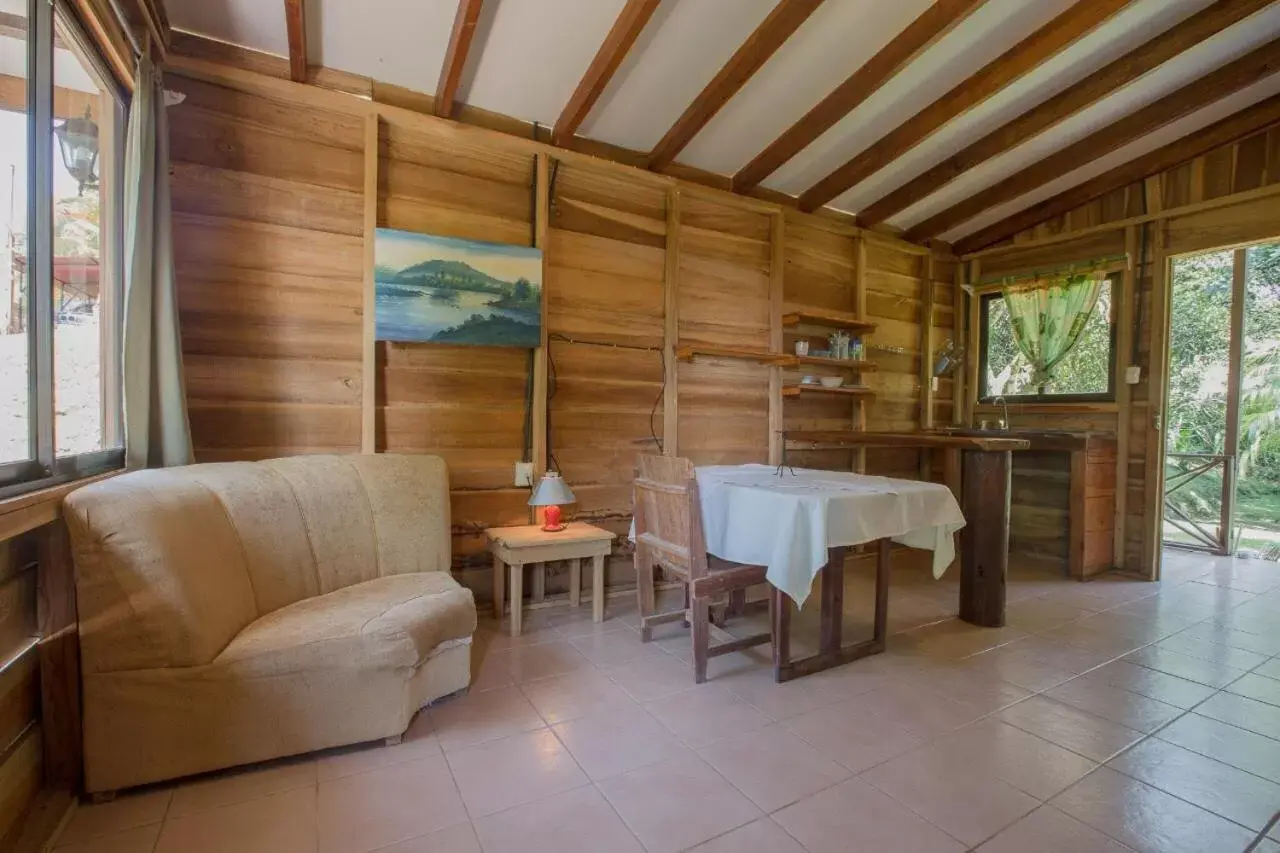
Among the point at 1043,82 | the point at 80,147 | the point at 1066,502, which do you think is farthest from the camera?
the point at 1066,502

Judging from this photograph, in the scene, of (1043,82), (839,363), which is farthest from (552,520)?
(1043,82)

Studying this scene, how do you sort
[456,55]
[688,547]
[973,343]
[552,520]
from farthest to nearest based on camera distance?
[973,343], [552,520], [456,55], [688,547]

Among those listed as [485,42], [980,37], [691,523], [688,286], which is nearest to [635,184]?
[688,286]

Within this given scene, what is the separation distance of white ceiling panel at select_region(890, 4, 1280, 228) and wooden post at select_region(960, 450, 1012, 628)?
2258mm

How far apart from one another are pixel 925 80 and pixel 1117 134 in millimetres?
1575

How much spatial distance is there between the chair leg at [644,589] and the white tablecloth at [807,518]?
0.42 m

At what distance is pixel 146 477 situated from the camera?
188cm

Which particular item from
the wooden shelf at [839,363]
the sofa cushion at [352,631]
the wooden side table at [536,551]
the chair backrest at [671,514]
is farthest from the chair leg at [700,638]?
the wooden shelf at [839,363]

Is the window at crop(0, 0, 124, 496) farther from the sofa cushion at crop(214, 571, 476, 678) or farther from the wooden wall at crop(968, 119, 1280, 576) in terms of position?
the wooden wall at crop(968, 119, 1280, 576)

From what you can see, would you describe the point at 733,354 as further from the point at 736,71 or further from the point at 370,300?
the point at 370,300

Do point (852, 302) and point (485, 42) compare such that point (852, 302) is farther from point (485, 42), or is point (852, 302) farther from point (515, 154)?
point (485, 42)

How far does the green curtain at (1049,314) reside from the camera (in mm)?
4566

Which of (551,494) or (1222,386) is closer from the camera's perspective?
(551,494)

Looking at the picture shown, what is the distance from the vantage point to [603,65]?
2775 mm
